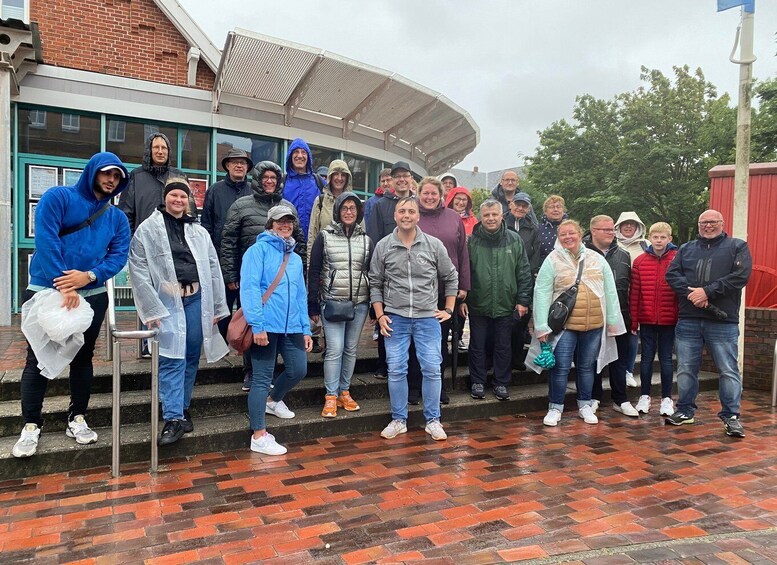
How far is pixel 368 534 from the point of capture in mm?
2943

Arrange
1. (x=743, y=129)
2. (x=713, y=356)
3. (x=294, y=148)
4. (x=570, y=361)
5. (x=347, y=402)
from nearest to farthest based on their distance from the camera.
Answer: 1. (x=347, y=402)
2. (x=713, y=356)
3. (x=570, y=361)
4. (x=294, y=148)
5. (x=743, y=129)

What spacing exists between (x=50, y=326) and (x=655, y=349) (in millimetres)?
5054

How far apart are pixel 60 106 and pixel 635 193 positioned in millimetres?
22252

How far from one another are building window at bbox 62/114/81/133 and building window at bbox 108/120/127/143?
43cm

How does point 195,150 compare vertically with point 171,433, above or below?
above

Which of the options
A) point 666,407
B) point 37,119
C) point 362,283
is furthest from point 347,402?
point 37,119

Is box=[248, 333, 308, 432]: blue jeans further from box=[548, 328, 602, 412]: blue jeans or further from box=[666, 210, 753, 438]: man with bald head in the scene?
box=[666, 210, 753, 438]: man with bald head

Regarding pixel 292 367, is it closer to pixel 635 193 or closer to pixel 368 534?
pixel 368 534

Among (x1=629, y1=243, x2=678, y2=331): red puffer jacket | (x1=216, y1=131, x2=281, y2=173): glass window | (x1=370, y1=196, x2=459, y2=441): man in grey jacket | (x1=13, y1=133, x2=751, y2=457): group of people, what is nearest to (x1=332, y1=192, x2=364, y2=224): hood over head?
(x1=13, y1=133, x2=751, y2=457): group of people

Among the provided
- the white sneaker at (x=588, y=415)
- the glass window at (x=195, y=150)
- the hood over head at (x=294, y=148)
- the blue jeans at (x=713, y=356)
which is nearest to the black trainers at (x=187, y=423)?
the hood over head at (x=294, y=148)

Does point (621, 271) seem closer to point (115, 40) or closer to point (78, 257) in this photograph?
point (78, 257)

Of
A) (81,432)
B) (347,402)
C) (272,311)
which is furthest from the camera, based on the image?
(347,402)

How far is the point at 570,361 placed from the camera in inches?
205

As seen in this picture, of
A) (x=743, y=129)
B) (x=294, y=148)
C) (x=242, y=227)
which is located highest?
(x=743, y=129)
